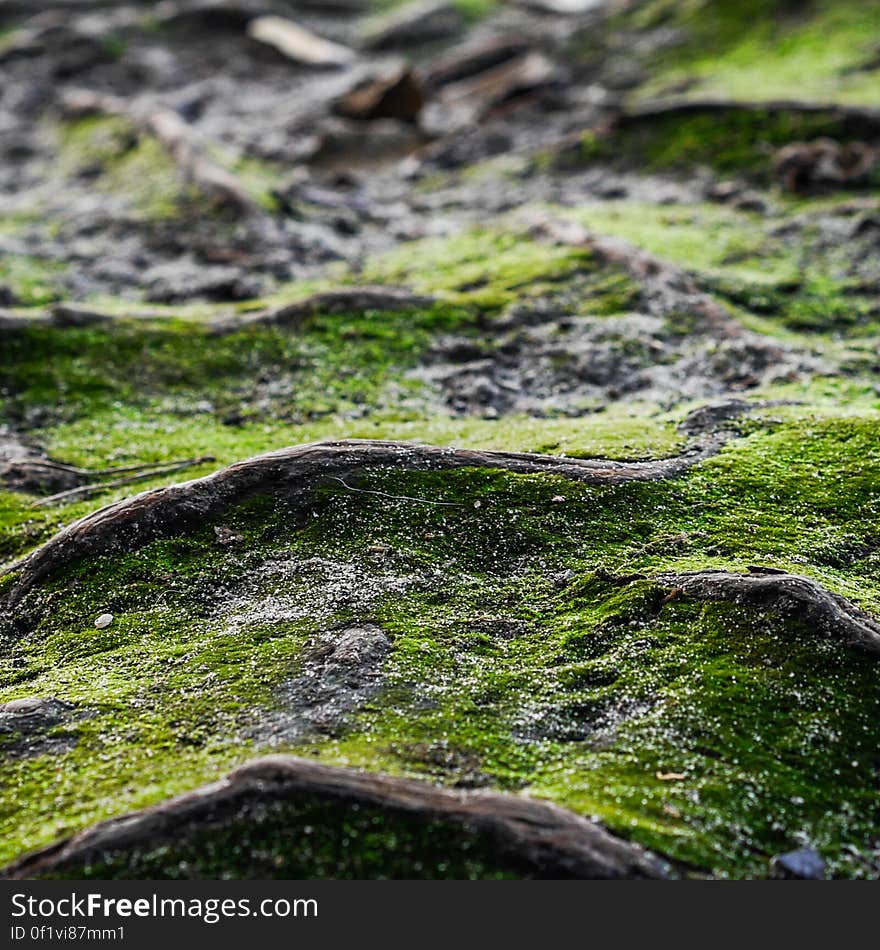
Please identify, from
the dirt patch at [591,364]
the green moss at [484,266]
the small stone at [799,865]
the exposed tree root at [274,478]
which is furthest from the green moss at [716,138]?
the small stone at [799,865]

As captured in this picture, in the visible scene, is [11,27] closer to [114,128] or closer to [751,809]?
[114,128]

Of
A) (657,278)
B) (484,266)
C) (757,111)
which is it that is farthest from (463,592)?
(757,111)

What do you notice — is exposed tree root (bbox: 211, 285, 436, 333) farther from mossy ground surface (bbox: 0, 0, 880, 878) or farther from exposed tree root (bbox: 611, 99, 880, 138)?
exposed tree root (bbox: 611, 99, 880, 138)

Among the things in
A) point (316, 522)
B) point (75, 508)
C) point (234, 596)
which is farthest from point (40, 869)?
point (75, 508)

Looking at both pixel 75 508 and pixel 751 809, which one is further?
pixel 75 508

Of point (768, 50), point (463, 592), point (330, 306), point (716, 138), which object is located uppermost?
point (463, 592)

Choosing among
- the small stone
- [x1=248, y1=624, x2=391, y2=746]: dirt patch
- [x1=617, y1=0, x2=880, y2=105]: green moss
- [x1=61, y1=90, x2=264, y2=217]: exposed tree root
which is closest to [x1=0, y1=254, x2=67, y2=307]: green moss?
[x1=61, y1=90, x2=264, y2=217]: exposed tree root

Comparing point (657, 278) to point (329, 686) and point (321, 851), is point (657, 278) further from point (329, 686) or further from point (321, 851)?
point (321, 851)
